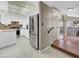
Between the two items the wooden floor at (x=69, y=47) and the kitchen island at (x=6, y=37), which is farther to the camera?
the kitchen island at (x=6, y=37)

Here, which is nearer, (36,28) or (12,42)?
(36,28)

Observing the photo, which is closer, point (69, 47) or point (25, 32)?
point (69, 47)

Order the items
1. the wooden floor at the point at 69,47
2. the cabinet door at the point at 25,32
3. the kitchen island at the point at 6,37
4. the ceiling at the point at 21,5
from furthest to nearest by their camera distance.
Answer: the cabinet door at the point at 25,32, the ceiling at the point at 21,5, the kitchen island at the point at 6,37, the wooden floor at the point at 69,47

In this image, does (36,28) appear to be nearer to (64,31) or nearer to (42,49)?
(42,49)

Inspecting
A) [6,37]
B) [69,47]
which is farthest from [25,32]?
[69,47]

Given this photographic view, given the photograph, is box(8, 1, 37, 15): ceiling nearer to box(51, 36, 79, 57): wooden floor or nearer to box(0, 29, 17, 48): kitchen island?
box(0, 29, 17, 48): kitchen island

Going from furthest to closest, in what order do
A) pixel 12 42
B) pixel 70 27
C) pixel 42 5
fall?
pixel 70 27, pixel 12 42, pixel 42 5

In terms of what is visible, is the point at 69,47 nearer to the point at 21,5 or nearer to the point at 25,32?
the point at 21,5

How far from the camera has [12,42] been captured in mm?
5723

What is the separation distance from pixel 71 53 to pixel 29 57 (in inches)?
67.3

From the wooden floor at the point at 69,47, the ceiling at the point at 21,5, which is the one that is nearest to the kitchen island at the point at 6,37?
the ceiling at the point at 21,5

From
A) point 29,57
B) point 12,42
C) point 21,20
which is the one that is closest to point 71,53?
point 29,57

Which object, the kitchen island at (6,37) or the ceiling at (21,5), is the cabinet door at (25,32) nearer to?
the ceiling at (21,5)

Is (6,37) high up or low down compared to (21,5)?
down
